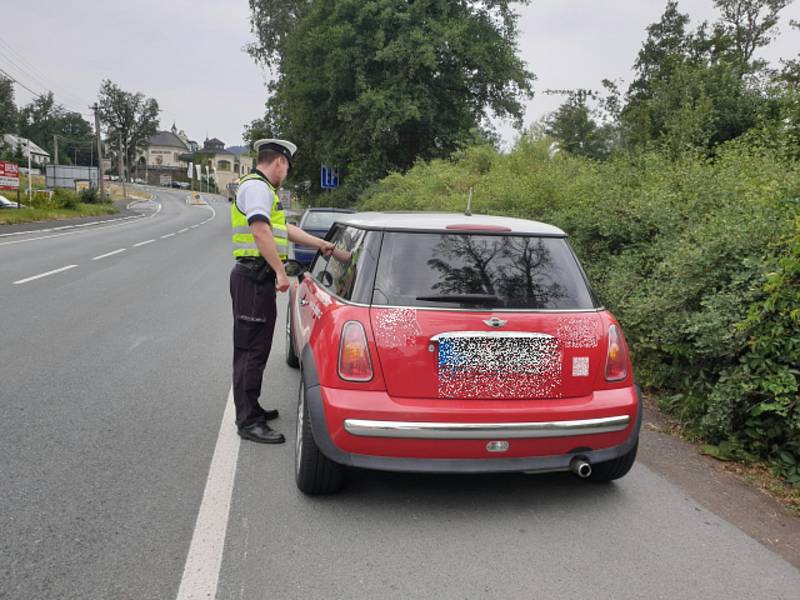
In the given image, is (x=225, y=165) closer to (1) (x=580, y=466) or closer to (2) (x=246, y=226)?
(2) (x=246, y=226)

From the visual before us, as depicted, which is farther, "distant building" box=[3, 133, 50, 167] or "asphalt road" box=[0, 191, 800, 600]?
"distant building" box=[3, 133, 50, 167]

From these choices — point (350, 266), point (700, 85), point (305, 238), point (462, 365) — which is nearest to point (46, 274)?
point (305, 238)

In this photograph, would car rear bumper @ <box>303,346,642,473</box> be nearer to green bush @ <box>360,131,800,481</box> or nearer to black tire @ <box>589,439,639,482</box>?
black tire @ <box>589,439,639,482</box>

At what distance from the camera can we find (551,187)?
31.0ft

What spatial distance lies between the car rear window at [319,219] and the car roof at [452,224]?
1049 centimetres

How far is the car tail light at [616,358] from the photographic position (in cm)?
330

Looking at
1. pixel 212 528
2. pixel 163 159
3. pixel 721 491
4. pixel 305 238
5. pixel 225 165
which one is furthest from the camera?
pixel 225 165

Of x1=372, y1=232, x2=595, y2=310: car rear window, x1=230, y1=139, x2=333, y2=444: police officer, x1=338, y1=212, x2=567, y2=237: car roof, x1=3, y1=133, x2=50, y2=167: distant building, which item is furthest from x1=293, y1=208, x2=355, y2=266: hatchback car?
x1=3, y1=133, x2=50, y2=167: distant building

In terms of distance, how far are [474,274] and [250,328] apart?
1.64m

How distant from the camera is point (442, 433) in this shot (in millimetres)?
2982

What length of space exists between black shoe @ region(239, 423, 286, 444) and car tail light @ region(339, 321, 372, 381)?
126 centimetres

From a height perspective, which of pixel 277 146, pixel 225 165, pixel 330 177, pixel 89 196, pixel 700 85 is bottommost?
pixel 89 196

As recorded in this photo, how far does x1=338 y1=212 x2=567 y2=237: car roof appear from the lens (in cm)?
339

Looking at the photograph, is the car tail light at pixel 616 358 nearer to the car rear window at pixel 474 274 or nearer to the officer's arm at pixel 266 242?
the car rear window at pixel 474 274
